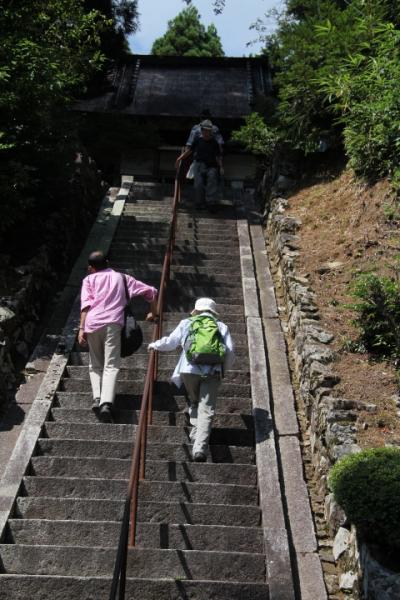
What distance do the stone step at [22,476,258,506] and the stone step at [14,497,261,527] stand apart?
0.53 ft

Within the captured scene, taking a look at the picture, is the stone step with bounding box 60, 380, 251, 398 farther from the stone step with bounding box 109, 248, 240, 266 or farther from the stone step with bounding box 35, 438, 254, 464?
the stone step with bounding box 109, 248, 240, 266

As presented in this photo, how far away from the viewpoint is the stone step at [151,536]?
5.34m

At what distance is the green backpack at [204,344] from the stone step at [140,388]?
112cm

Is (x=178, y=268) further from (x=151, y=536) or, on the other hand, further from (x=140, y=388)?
(x=151, y=536)

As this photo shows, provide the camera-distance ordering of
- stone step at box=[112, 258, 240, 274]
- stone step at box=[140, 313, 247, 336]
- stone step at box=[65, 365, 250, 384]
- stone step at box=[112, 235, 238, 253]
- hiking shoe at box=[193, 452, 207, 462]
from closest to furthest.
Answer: hiking shoe at box=[193, 452, 207, 462], stone step at box=[65, 365, 250, 384], stone step at box=[140, 313, 247, 336], stone step at box=[112, 258, 240, 274], stone step at box=[112, 235, 238, 253]

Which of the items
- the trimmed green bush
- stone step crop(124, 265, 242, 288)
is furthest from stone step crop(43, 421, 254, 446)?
stone step crop(124, 265, 242, 288)

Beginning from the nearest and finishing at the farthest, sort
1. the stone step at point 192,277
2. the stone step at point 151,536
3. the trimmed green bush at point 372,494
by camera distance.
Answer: the trimmed green bush at point 372,494 < the stone step at point 151,536 < the stone step at point 192,277

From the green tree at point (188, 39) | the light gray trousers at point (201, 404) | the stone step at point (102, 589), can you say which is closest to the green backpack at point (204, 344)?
the light gray trousers at point (201, 404)

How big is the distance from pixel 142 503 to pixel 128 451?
754 mm

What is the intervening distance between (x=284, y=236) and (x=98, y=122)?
24.6ft

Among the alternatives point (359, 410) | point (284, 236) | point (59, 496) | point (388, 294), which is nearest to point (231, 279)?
point (284, 236)

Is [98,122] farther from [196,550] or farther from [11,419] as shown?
[196,550]

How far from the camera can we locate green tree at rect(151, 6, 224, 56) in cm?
3253

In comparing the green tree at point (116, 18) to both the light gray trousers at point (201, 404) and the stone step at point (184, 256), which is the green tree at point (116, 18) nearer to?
the stone step at point (184, 256)
